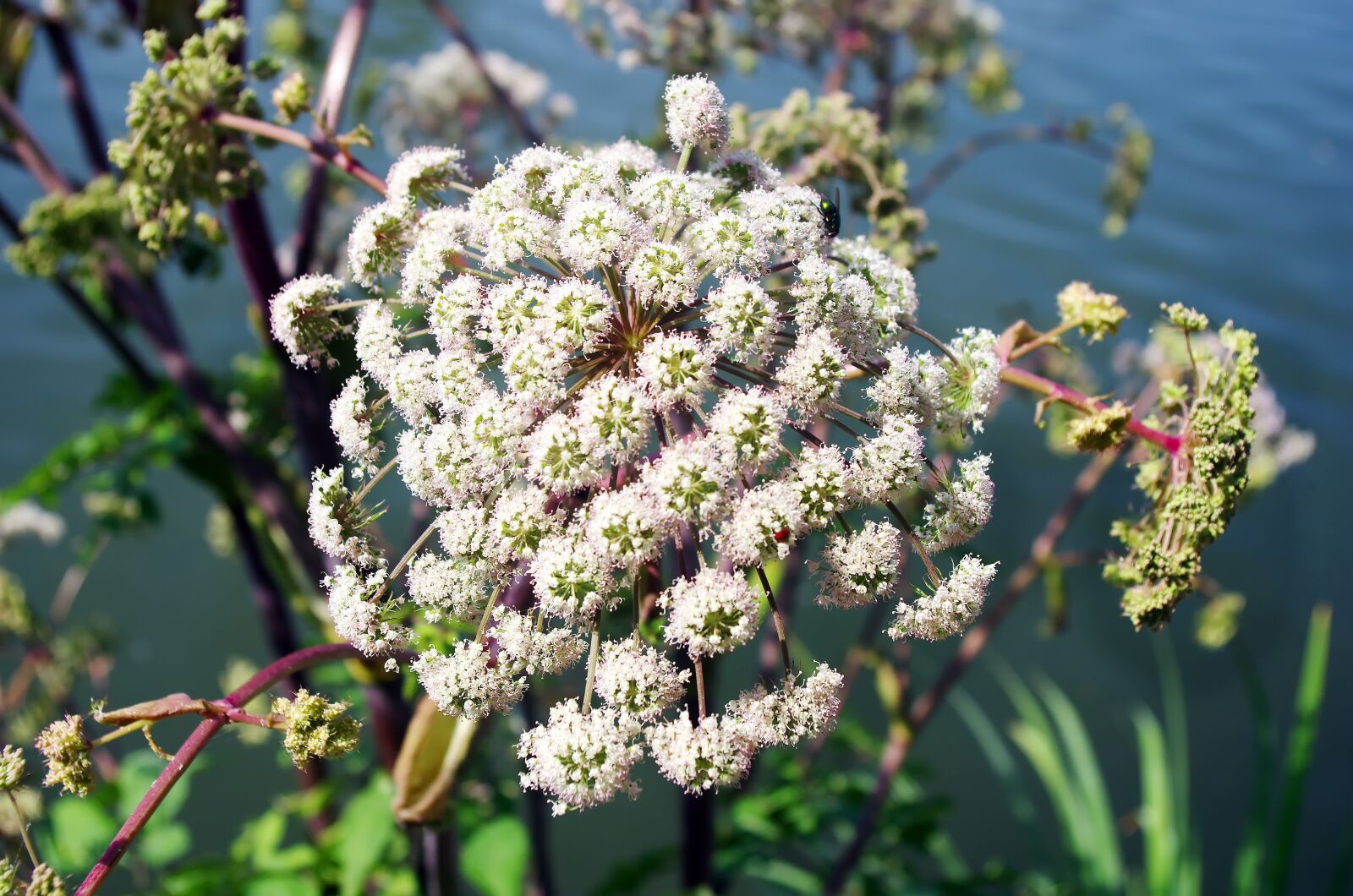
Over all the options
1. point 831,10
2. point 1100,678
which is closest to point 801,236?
point 831,10

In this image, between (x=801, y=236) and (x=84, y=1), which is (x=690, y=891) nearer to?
(x=801, y=236)

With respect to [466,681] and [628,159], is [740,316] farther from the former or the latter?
[466,681]

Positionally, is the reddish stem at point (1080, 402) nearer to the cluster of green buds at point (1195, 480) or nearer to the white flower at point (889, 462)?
the cluster of green buds at point (1195, 480)

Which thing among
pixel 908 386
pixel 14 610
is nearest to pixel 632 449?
pixel 908 386

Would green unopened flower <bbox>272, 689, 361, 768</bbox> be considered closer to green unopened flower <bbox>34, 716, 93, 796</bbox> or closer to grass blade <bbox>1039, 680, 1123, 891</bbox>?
green unopened flower <bbox>34, 716, 93, 796</bbox>

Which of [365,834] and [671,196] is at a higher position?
[671,196]

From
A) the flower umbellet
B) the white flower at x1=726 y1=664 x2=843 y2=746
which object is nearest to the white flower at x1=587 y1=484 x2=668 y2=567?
the flower umbellet
